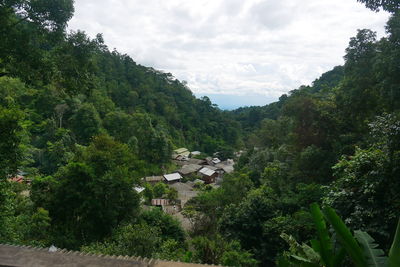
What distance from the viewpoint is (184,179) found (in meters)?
34.2

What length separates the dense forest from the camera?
17.0 ft

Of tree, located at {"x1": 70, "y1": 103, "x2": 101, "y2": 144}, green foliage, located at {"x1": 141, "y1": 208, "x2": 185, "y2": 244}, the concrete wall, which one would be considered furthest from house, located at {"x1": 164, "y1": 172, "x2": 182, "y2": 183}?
the concrete wall

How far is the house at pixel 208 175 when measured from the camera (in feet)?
120

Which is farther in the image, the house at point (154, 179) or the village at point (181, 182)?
the house at point (154, 179)

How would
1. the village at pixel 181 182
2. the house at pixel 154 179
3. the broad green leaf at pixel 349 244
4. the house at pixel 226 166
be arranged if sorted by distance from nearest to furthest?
the broad green leaf at pixel 349 244 → the village at pixel 181 182 → the house at pixel 154 179 → the house at pixel 226 166

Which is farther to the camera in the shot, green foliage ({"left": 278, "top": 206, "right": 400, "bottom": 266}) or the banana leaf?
the banana leaf

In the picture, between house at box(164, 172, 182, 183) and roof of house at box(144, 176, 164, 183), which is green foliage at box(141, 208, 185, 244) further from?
house at box(164, 172, 182, 183)

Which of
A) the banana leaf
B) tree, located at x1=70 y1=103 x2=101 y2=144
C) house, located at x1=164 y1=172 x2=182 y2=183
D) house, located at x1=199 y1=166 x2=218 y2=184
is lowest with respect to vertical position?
house, located at x1=199 y1=166 x2=218 y2=184

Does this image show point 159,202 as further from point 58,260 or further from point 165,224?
point 58,260

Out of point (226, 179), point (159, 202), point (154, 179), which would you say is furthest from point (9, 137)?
point (154, 179)

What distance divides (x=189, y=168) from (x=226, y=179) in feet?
64.7

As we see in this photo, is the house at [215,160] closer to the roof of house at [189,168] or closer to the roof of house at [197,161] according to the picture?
the roof of house at [197,161]

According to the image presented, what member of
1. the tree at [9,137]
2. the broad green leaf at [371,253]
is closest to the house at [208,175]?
the tree at [9,137]

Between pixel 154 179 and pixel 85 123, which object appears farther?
pixel 154 179
